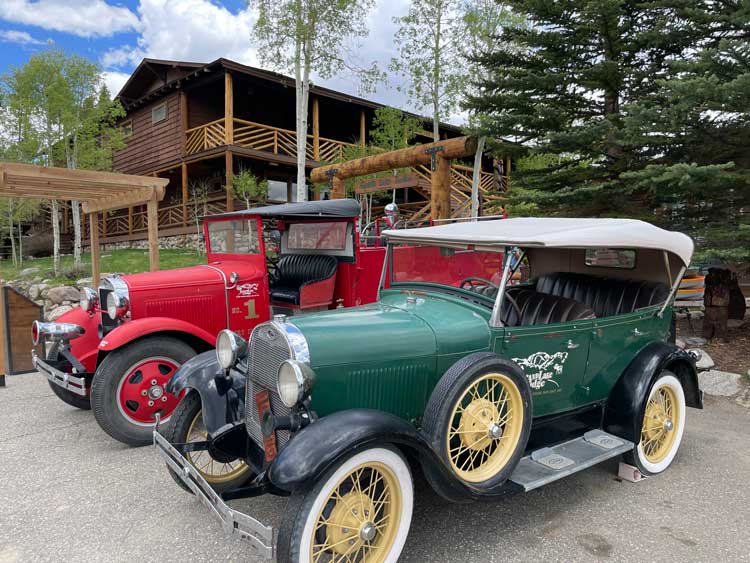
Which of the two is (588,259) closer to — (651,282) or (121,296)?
(651,282)

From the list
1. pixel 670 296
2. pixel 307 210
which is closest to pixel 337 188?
pixel 307 210

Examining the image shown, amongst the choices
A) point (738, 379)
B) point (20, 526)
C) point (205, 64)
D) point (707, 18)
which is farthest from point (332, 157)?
point (20, 526)

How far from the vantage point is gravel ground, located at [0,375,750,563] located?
2.55 metres

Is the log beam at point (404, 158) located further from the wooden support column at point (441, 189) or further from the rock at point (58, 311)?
the rock at point (58, 311)

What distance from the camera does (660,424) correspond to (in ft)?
11.6

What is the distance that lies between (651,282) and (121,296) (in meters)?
4.40

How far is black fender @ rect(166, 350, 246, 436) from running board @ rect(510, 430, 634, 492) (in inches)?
63.4

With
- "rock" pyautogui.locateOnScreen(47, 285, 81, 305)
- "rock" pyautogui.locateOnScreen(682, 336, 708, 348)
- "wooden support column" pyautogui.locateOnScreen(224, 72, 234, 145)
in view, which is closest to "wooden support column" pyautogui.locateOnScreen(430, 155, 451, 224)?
"rock" pyautogui.locateOnScreen(682, 336, 708, 348)

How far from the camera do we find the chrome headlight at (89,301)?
15.0 ft

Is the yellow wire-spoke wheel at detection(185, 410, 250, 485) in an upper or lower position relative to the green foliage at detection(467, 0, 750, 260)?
lower

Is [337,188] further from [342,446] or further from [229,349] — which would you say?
[342,446]

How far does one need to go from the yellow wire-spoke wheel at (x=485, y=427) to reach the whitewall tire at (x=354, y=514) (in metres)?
0.38

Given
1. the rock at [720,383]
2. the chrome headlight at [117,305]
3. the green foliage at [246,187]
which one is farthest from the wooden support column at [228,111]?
A: the rock at [720,383]

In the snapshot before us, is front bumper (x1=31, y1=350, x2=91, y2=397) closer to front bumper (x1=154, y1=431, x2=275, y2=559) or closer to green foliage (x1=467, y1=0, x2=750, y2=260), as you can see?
front bumper (x1=154, y1=431, x2=275, y2=559)
